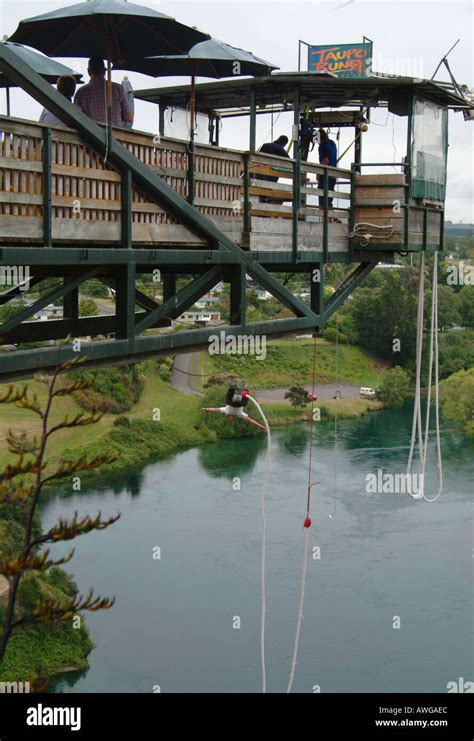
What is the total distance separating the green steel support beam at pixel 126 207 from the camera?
22.5 ft

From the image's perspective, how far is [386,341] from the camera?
5950cm

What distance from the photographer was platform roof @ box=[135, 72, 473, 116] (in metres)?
10.2

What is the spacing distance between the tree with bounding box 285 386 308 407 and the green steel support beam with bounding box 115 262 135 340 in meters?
42.4

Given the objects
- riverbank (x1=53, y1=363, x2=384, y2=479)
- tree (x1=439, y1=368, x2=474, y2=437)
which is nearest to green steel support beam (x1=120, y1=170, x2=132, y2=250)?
riverbank (x1=53, y1=363, x2=384, y2=479)

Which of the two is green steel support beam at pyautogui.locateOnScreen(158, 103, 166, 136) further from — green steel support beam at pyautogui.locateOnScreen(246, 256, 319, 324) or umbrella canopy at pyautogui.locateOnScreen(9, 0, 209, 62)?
green steel support beam at pyautogui.locateOnScreen(246, 256, 319, 324)

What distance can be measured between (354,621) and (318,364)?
29792 millimetres

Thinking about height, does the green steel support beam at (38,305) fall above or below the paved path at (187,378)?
above

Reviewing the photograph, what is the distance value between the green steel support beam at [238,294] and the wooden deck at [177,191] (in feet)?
1.00

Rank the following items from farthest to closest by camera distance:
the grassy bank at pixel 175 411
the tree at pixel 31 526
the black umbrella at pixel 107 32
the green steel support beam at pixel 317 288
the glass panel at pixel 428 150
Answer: the grassy bank at pixel 175 411 → the glass panel at pixel 428 150 → the green steel support beam at pixel 317 288 → the black umbrella at pixel 107 32 → the tree at pixel 31 526

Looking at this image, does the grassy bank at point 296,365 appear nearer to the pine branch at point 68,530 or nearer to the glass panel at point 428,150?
the glass panel at point 428,150

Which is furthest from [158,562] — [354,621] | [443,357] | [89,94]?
[443,357]

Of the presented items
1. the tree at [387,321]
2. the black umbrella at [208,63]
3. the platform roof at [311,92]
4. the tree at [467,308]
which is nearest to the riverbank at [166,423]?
the tree at [387,321]

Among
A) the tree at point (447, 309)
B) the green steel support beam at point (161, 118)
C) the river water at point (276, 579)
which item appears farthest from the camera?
the tree at point (447, 309)

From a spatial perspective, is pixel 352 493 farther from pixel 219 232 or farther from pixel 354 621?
pixel 219 232
